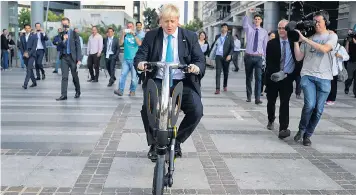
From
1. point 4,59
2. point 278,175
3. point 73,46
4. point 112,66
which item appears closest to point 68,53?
point 73,46

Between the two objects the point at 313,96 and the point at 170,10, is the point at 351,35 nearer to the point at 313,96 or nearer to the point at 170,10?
the point at 313,96

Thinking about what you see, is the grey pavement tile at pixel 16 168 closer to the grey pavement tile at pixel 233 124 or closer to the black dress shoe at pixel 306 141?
the grey pavement tile at pixel 233 124

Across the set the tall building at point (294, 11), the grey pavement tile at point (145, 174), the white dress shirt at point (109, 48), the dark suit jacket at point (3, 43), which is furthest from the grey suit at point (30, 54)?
the grey pavement tile at point (145, 174)

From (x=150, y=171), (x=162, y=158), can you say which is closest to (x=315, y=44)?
(x=150, y=171)

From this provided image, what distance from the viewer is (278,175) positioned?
4.67 metres

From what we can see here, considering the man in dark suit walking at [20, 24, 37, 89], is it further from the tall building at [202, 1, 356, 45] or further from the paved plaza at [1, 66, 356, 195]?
the tall building at [202, 1, 356, 45]

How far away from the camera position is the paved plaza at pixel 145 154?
14.1ft

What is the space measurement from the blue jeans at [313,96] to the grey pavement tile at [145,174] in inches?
73.9

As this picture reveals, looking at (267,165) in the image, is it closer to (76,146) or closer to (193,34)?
(193,34)

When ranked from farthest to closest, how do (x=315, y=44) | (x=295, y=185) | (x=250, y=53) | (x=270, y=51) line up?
(x=250, y=53), (x=270, y=51), (x=315, y=44), (x=295, y=185)

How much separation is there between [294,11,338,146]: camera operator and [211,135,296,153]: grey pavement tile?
0.42 m

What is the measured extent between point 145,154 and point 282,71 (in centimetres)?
241

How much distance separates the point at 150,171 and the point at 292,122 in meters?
3.88

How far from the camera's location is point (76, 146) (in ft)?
18.9
